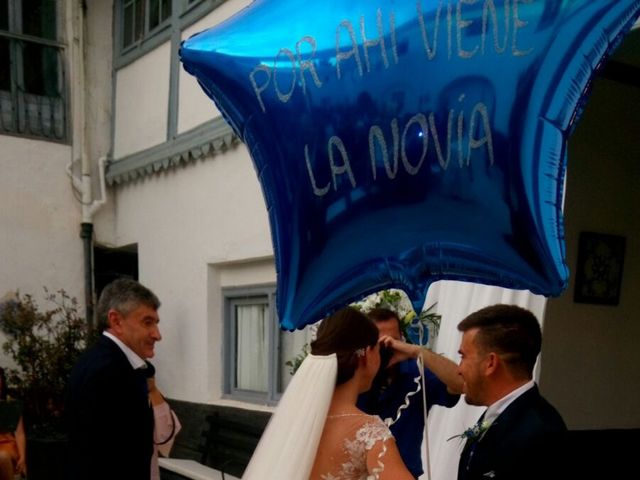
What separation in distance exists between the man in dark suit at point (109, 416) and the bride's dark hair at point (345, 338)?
1037 millimetres

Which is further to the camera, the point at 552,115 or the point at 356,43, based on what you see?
the point at 356,43

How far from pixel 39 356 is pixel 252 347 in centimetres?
217

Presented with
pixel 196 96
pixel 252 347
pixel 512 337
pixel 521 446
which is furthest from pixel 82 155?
pixel 521 446

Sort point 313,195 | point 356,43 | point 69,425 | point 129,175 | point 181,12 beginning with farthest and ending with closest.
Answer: point 129,175 < point 181,12 < point 69,425 < point 313,195 < point 356,43

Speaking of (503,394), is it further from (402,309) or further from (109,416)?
(109,416)

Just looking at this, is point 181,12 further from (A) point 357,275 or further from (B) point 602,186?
(A) point 357,275

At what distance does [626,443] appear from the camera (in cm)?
334

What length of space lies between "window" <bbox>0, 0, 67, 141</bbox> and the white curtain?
5.43 metres

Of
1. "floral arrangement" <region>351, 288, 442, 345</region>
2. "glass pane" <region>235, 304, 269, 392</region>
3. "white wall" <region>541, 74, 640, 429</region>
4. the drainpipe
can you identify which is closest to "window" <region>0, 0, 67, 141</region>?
the drainpipe

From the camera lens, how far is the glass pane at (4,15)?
704 centimetres


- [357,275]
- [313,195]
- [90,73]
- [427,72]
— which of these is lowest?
[357,275]

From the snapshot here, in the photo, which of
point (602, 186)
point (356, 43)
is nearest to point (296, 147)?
point (356, 43)

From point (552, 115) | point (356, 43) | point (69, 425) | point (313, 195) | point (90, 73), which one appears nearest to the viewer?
point (552, 115)

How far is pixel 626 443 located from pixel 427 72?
242 cm
